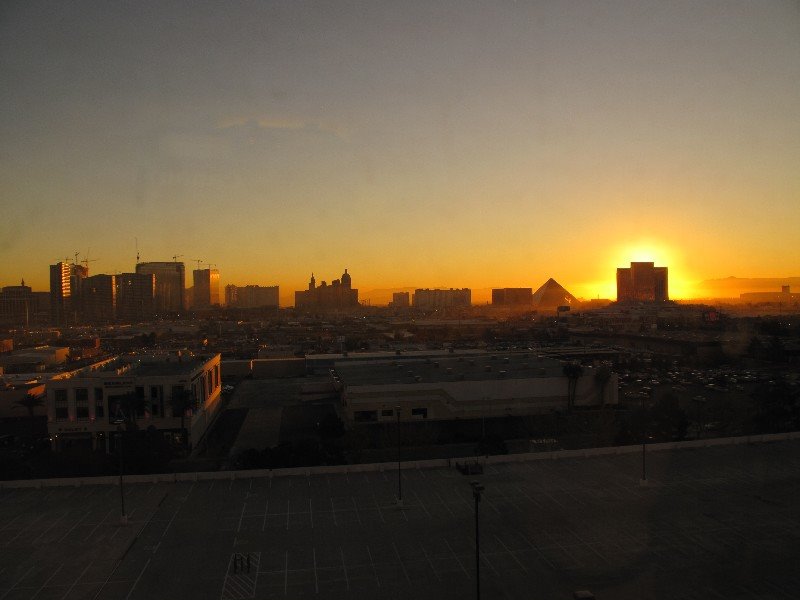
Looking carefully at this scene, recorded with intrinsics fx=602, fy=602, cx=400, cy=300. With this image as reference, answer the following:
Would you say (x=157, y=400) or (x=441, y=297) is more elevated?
Answer: (x=441, y=297)

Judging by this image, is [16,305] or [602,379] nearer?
[602,379]

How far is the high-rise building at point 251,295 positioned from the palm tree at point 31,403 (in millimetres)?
51117

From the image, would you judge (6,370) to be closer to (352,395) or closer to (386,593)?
(352,395)

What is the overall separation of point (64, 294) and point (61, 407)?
114 ft

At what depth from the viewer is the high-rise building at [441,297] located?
58719 millimetres

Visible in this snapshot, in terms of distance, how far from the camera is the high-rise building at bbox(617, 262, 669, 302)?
46.5 metres

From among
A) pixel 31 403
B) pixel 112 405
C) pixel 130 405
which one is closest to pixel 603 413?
pixel 130 405

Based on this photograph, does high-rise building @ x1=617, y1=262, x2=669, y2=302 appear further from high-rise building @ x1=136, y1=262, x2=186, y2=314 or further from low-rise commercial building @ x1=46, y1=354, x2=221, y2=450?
low-rise commercial building @ x1=46, y1=354, x2=221, y2=450

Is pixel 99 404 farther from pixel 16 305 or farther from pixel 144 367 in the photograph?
pixel 16 305

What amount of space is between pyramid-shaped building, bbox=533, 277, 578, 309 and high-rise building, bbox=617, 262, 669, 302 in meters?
5.15

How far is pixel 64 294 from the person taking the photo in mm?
38250

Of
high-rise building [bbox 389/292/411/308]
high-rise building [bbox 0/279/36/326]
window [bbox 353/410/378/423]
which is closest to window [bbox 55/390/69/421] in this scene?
window [bbox 353/410/378/423]

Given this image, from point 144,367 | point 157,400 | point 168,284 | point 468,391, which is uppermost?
point 168,284

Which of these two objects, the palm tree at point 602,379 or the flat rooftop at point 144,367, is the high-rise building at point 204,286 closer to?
the flat rooftop at point 144,367
